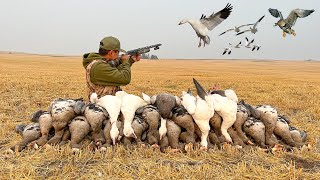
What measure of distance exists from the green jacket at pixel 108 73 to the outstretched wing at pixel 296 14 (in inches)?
119

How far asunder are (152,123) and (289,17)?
2.80m

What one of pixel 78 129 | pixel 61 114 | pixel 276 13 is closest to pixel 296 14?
pixel 276 13

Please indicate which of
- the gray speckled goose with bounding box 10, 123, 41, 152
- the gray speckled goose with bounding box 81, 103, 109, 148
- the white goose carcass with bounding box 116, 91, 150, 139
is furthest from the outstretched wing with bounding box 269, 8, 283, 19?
the gray speckled goose with bounding box 10, 123, 41, 152

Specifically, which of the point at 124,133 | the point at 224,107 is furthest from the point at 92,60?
the point at 224,107

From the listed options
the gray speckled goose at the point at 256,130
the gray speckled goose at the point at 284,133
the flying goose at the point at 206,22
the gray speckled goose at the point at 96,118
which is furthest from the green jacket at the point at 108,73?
the gray speckled goose at the point at 284,133

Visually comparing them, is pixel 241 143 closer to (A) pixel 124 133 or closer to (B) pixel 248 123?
(B) pixel 248 123

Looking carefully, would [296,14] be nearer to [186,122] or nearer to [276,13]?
[276,13]

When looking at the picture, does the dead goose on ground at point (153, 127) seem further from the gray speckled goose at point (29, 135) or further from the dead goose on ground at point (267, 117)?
the gray speckled goose at point (29, 135)

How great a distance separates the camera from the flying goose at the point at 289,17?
531cm

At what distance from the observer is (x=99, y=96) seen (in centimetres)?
738

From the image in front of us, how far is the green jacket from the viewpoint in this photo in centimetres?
705

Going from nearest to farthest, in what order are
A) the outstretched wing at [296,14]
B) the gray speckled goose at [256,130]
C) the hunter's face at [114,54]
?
the outstretched wing at [296,14]
the gray speckled goose at [256,130]
the hunter's face at [114,54]

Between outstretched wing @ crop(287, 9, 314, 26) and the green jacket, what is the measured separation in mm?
3020

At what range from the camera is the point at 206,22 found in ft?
21.1
